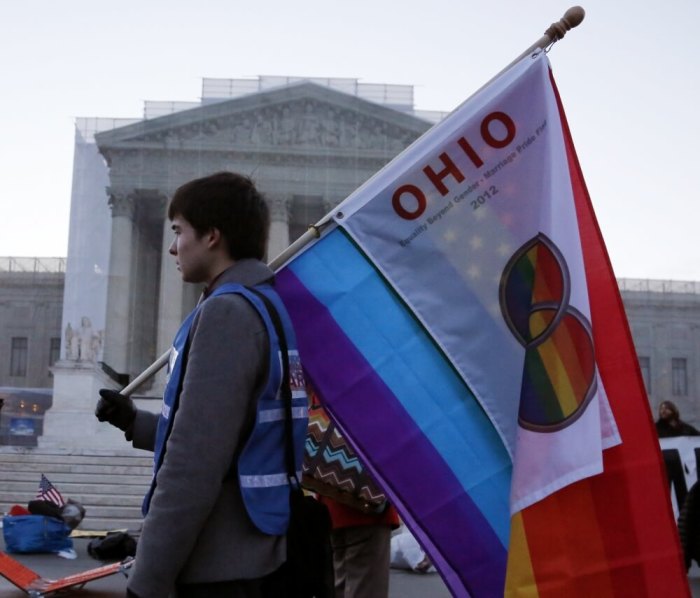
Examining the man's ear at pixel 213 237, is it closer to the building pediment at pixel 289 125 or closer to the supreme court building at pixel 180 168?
the supreme court building at pixel 180 168

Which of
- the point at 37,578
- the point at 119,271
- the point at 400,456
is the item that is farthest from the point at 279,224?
the point at 400,456

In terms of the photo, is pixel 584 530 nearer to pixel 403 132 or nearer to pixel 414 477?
pixel 414 477

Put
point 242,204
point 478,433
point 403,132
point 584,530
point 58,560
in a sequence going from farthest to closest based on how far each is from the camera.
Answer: point 403,132
point 58,560
point 478,433
point 584,530
point 242,204

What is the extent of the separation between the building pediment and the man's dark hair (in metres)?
34.4

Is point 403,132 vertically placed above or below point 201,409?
above

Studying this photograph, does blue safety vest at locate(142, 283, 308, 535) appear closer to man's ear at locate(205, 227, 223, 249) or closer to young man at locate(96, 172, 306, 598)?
young man at locate(96, 172, 306, 598)

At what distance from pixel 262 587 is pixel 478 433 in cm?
114

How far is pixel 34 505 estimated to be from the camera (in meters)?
9.52

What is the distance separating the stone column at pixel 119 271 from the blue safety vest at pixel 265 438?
110 feet

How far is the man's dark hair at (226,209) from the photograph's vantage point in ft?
7.33

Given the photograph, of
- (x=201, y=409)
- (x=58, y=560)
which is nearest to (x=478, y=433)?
(x=201, y=409)

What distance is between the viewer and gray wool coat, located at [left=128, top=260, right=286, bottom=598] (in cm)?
194

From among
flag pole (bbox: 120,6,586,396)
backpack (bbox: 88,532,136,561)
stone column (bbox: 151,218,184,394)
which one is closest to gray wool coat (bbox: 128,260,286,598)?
flag pole (bbox: 120,6,586,396)

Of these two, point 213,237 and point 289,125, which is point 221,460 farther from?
point 289,125
